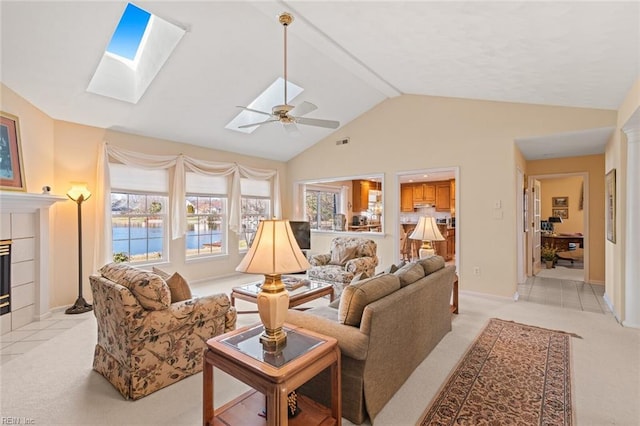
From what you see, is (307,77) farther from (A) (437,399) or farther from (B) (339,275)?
(A) (437,399)

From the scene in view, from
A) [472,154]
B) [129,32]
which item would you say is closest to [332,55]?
[129,32]

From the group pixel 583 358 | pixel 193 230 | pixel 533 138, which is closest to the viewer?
pixel 583 358

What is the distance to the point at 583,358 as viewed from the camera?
2818 mm

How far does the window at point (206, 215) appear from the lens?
579 cm

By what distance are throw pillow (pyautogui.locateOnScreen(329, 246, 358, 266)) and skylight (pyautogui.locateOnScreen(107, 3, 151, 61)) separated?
4052mm

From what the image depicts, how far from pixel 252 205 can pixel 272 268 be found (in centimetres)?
Result: 534

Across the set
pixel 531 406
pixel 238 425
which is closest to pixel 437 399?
pixel 531 406

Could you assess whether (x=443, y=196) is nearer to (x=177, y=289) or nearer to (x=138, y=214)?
(x=138, y=214)

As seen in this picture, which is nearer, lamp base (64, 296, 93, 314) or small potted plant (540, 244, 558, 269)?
lamp base (64, 296, 93, 314)

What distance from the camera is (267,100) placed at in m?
5.24

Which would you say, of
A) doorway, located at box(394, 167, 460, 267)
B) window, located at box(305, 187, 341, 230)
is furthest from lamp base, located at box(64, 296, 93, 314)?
doorway, located at box(394, 167, 460, 267)

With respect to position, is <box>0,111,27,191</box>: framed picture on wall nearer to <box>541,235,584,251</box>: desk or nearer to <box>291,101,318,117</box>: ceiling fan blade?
<box>291,101,318,117</box>: ceiling fan blade

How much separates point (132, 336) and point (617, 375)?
3.83m

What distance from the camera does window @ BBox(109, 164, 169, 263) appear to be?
489 cm
